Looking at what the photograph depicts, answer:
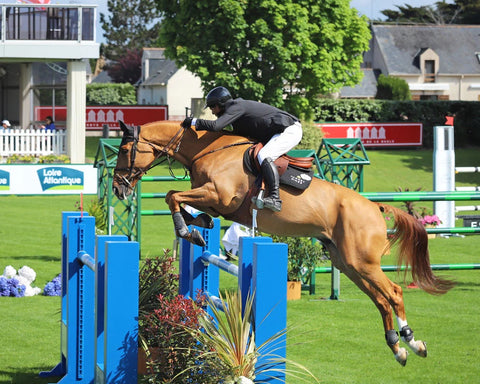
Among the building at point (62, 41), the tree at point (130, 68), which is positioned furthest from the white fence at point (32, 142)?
the tree at point (130, 68)

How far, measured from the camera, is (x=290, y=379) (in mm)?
6676

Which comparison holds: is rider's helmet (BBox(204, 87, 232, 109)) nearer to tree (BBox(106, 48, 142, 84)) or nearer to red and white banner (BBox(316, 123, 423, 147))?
red and white banner (BBox(316, 123, 423, 147))

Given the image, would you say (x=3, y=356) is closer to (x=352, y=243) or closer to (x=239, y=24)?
(x=352, y=243)

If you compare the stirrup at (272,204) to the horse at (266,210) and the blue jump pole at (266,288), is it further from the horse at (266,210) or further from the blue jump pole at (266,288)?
the blue jump pole at (266,288)

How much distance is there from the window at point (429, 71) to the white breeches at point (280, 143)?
52700 mm

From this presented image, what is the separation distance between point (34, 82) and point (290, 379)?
2665 cm

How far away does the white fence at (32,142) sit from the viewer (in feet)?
87.8

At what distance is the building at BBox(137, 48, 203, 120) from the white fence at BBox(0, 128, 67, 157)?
26.6m

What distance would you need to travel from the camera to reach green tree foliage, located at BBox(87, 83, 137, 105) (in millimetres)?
53094

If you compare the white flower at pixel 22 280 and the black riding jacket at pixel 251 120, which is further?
the white flower at pixel 22 280

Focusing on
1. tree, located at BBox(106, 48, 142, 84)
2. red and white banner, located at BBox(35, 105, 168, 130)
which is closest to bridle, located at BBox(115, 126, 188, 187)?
red and white banner, located at BBox(35, 105, 168, 130)

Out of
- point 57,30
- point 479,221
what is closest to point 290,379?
point 479,221

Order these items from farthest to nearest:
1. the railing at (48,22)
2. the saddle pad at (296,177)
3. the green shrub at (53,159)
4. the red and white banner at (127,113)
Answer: the red and white banner at (127,113) → the railing at (48,22) → the green shrub at (53,159) → the saddle pad at (296,177)

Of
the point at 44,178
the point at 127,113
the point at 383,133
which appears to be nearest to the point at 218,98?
the point at 44,178
